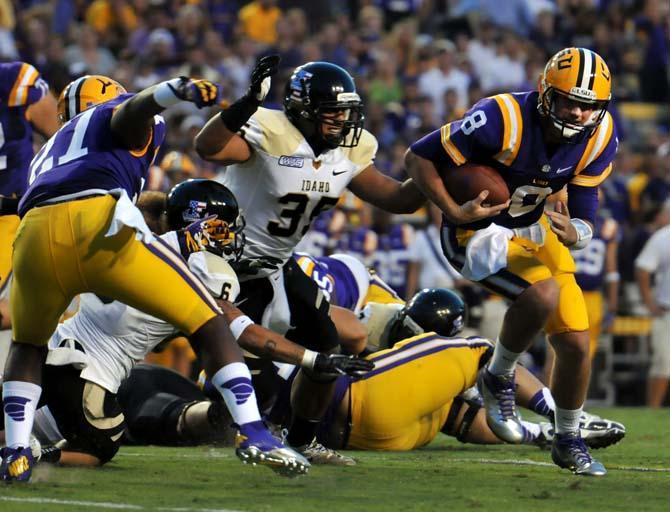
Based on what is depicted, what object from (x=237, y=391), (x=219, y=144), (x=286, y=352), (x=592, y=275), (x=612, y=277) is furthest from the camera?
(x=612, y=277)

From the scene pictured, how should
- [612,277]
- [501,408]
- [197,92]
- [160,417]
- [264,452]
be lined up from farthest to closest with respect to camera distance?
[612,277] → [160,417] → [501,408] → [264,452] → [197,92]

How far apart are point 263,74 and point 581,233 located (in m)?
1.40

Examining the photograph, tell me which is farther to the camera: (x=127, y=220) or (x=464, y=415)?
(x=464, y=415)

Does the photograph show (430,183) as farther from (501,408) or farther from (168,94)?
(168,94)

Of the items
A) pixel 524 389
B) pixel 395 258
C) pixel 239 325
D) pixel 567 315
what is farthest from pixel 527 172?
pixel 395 258

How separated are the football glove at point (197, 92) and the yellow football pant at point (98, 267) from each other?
1.54 feet

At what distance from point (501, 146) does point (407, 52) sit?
9.21 m

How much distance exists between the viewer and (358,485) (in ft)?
15.9

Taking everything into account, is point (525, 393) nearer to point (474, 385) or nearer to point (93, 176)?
point (474, 385)

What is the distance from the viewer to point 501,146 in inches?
213

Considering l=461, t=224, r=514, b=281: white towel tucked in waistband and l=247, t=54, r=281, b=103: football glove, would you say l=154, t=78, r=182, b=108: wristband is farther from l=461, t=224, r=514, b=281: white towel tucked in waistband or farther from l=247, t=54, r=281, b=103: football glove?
l=461, t=224, r=514, b=281: white towel tucked in waistband

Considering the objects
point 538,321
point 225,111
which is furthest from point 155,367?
point 538,321

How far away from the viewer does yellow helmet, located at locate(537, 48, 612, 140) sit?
207 inches

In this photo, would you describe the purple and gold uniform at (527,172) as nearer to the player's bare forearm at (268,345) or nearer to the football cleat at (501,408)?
the football cleat at (501,408)
